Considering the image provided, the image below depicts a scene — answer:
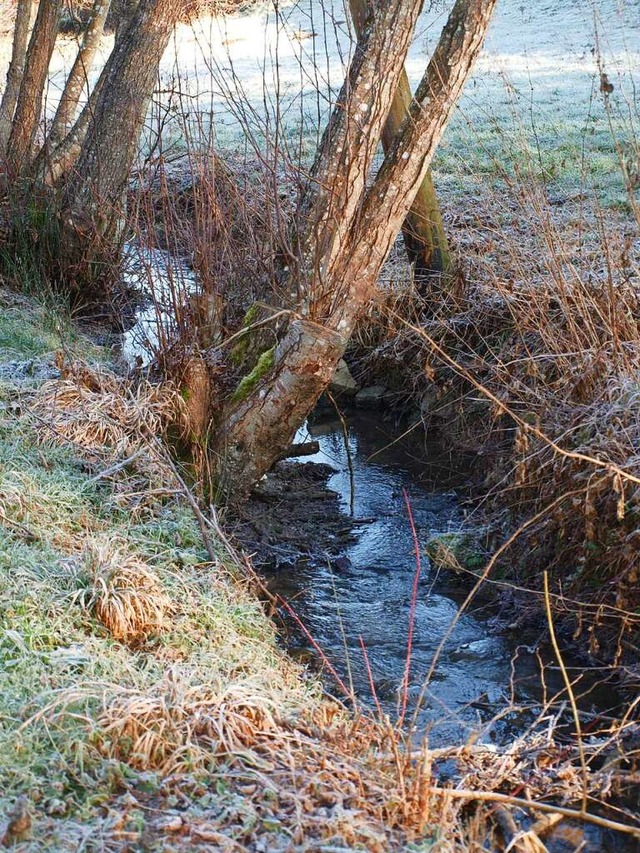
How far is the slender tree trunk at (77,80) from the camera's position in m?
10.0

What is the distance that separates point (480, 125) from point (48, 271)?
8.20 metres

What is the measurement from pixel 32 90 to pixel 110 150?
2.11 m

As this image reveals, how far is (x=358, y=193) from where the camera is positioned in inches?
229

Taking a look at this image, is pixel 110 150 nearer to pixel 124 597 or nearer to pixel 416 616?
pixel 416 616

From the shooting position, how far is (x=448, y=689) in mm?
4590

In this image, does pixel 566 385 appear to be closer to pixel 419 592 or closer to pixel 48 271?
pixel 419 592

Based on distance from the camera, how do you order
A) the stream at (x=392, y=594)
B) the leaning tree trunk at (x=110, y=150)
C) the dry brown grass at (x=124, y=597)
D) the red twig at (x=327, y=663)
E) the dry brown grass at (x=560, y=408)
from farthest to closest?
the leaning tree trunk at (x=110, y=150), the dry brown grass at (x=560, y=408), the stream at (x=392, y=594), the dry brown grass at (x=124, y=597), the red twig at (x=327, y=663)

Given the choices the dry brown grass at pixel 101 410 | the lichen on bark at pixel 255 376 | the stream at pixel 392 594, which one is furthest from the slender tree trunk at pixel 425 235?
the dry brown grass at pixel 101 410

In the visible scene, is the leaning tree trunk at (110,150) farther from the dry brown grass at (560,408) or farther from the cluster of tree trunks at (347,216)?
Result: the cluster of tree trunks at (347,216)

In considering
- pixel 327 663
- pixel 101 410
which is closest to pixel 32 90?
pixel 101 410

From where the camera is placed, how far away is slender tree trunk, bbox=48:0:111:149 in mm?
10047

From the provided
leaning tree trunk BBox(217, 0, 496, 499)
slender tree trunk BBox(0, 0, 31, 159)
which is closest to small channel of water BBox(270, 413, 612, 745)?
leaning tree trunk BBox(217, 0, 496, 499)

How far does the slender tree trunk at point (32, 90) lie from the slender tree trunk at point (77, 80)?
231mm

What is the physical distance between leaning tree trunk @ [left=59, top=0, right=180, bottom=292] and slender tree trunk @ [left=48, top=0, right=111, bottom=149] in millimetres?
1135
